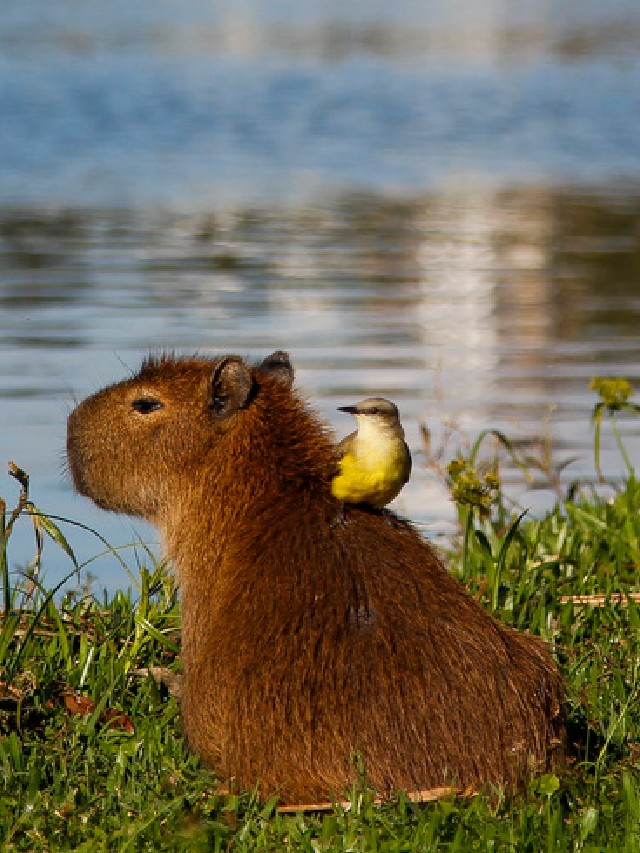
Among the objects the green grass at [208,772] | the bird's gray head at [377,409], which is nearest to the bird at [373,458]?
the bird's gray head at [377,409]

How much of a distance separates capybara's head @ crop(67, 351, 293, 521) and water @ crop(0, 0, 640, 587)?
0.41m

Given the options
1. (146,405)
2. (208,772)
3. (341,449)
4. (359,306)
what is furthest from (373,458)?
(359,306)

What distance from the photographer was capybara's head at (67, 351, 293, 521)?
4465 mm

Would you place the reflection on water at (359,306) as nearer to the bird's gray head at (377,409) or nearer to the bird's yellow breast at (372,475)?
the bird's yellow breast at (372,475)

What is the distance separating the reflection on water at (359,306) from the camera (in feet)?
30.8

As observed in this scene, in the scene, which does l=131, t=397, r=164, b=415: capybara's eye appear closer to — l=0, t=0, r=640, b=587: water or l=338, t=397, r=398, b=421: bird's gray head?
l=0, t=0, r=640, b=587: water

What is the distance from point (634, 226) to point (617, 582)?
418 inches

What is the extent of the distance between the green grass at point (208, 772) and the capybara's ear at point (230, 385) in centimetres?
76

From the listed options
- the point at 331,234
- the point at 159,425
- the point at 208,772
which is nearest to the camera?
the point at 208,772

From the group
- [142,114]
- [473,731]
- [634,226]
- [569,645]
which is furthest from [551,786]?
[142,114]

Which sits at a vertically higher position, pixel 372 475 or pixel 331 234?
pixel 331 234

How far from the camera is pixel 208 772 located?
4340 millimetres

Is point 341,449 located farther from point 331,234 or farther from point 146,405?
point 331,234

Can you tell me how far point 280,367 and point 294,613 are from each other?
0.83 metres
